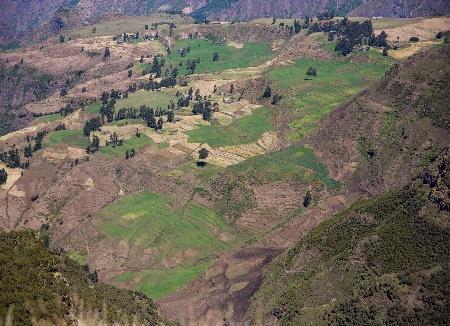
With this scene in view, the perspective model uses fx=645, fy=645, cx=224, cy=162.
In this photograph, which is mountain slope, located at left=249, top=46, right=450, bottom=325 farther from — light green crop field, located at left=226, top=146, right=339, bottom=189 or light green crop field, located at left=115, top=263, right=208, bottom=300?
light green crop field, located at left=115, top=263, right=208, bottom=300

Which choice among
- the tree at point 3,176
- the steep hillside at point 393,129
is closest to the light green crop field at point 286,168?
the steep hillside at point 393,129

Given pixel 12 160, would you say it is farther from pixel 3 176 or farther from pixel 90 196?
pixel 90 196

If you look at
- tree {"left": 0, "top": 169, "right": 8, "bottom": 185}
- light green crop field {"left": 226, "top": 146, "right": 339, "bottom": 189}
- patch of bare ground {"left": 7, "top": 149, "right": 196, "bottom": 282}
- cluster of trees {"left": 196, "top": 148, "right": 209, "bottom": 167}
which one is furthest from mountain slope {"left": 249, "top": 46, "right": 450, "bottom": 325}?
tree {"left": 0, "top": 169, "right": 8, "bottom": 185}

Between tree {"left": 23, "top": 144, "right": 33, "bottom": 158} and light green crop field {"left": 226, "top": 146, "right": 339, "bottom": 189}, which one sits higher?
light green crop field {"left": 226, "top": 146, "right": 339, "bottom": 189}

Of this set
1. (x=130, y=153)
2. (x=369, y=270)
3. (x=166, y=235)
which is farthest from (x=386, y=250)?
(x=130, y=153)

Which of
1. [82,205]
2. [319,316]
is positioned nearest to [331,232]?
[319,316]

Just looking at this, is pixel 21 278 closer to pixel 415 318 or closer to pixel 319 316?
pixel 319 316
